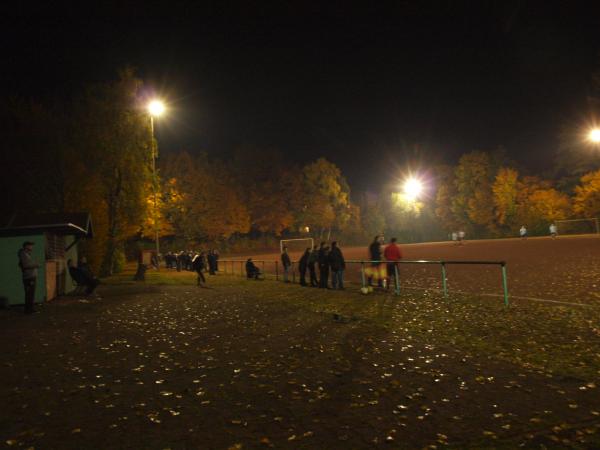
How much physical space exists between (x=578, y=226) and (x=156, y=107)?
46122mm

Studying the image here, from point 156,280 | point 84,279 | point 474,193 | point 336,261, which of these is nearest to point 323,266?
point 336,261

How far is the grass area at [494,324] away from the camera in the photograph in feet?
21.1

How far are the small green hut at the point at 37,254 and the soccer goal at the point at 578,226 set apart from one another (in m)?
49.3

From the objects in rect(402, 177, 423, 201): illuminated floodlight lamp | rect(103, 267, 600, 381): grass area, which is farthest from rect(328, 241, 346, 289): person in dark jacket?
rect(402, 177, 423, 201): illuminated floodlight lamp

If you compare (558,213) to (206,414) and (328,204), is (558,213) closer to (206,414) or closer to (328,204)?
(328,204)

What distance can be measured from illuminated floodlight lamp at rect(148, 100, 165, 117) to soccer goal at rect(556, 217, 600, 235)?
44.1 metres

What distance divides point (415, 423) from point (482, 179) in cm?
6420

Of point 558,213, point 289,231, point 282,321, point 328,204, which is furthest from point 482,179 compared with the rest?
point 282,321

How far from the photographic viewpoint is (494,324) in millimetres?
8898

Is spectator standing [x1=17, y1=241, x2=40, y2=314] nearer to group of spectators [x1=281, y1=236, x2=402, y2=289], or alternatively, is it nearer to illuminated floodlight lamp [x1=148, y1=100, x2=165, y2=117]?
group of spectators [x1=281, y1=236, x2=402, y2=289]

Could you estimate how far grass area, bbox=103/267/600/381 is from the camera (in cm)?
644

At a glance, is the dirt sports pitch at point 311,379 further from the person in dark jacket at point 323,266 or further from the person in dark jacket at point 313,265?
the person in dark jacket at point 313,265

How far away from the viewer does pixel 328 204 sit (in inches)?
2825

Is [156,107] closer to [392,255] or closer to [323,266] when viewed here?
[323,266]
